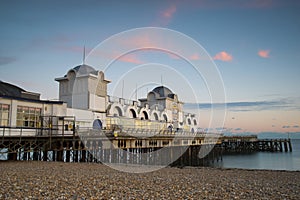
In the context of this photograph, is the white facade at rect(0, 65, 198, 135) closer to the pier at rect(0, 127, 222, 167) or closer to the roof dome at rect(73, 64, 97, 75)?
the roof dome at rect(73, 64, 97, 75)

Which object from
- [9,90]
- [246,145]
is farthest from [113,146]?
[246,145]

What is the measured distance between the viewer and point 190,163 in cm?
3131

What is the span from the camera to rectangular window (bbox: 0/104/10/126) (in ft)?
58.9

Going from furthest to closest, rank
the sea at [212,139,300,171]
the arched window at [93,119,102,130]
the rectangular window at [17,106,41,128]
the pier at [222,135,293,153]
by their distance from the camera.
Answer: the pier at [222,135,293,153] → the sea at [212,139,300,171] → the arched window at [93,119,102,130] → the rectangular window at [17,106,41,128]

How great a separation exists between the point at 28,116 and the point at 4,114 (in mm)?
1792

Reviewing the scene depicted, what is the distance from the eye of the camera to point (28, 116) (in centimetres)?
1964

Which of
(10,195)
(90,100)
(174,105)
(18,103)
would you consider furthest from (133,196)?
(174,105)

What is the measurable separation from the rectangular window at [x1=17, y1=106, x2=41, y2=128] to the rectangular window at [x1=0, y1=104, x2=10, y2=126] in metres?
0.77

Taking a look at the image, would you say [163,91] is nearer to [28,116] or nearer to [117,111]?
[117,111]

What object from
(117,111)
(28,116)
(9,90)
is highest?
(9,90)

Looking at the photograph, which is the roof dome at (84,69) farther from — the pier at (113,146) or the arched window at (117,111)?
the pier at (113,146)

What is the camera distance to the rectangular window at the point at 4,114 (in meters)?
18.0

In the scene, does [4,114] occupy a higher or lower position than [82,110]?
lower

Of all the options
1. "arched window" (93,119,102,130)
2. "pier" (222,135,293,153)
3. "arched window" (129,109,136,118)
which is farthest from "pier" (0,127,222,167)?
"pier" (222,135,293,153)
